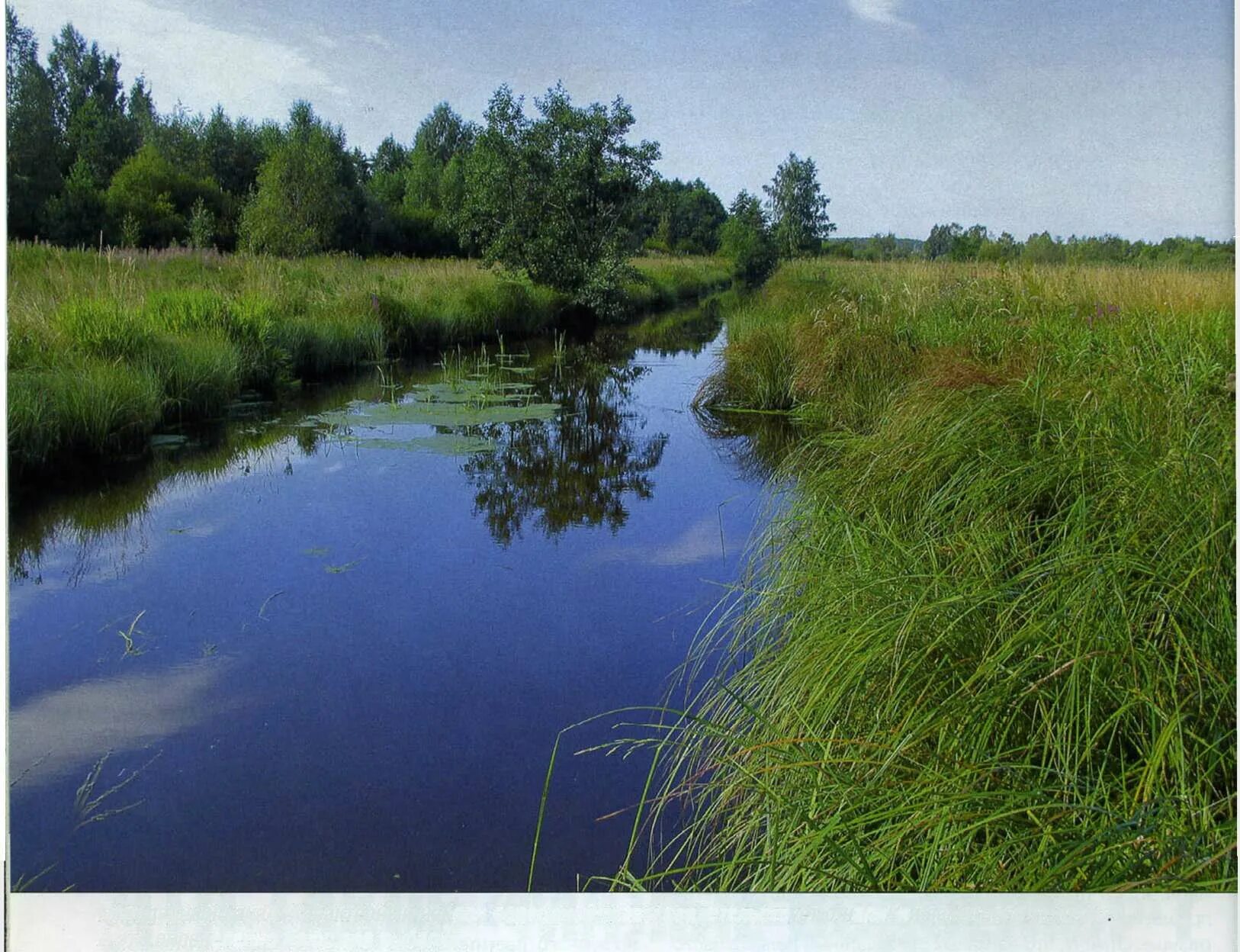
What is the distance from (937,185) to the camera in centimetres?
262

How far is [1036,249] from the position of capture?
2.84m

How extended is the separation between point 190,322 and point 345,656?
10.9 ft

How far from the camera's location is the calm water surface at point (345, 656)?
157cm

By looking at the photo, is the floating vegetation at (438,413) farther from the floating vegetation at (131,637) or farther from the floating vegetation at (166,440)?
the floating vegetation at (131,637)

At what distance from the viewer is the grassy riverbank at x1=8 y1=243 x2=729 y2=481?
351cm

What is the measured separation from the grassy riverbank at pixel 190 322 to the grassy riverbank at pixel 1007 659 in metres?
2.22

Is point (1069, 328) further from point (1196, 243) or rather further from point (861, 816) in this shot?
point (861, 816)

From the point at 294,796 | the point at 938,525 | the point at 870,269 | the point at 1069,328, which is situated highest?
the point at 870,269

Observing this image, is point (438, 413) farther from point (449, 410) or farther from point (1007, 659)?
point (1007, 659)

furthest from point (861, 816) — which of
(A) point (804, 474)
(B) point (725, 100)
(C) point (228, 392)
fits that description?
(C) point (228, 392)

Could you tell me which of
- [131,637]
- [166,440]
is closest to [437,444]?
[166,440]

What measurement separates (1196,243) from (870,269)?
73.6 inches

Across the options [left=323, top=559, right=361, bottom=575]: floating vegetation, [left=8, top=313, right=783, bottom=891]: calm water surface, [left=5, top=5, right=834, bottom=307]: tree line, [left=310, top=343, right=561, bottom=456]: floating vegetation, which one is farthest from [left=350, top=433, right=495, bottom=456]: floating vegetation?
[left=323, top=559, right=361, bottom=575]: floating vegetation

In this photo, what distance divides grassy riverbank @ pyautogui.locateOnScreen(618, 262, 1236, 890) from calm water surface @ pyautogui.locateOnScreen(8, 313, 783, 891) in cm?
23
